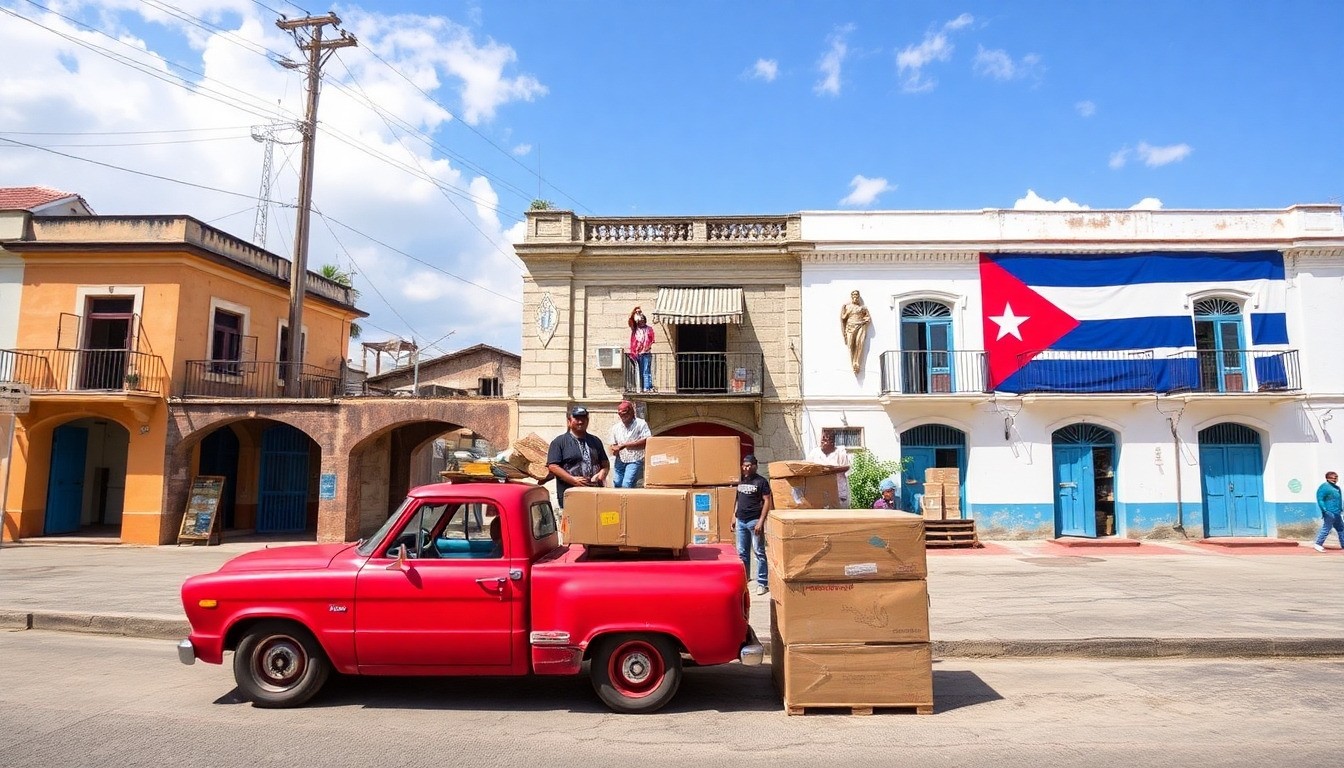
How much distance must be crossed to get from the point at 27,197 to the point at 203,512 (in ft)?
36.7

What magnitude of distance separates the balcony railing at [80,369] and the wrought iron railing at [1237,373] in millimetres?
24595

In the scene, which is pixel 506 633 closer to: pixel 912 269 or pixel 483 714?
pixel 483 714

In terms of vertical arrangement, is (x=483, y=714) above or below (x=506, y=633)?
below

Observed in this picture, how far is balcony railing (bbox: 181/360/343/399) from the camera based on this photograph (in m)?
19.0

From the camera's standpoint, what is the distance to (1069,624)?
7.97m

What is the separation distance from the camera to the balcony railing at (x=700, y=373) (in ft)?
58.7

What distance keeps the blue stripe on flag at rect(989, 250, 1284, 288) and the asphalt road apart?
13161 mm

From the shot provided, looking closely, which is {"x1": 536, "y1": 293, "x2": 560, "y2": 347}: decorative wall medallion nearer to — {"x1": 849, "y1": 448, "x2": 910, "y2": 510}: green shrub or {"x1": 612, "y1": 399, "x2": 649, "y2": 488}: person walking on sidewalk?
{"x1": 849, "y1": 448, "x2": 910, "y2": 510}: green shrub

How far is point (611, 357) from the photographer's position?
1806 centimetres

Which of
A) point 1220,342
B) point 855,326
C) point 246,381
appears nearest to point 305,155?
point 246,381

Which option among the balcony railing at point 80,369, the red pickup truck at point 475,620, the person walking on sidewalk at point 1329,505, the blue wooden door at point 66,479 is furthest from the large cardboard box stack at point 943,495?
the blue wooden door at point 66,479

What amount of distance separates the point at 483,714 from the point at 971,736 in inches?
132

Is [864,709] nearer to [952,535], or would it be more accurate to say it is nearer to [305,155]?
[952,535]

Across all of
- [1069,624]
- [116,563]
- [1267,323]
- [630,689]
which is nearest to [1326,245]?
[1267,323]
